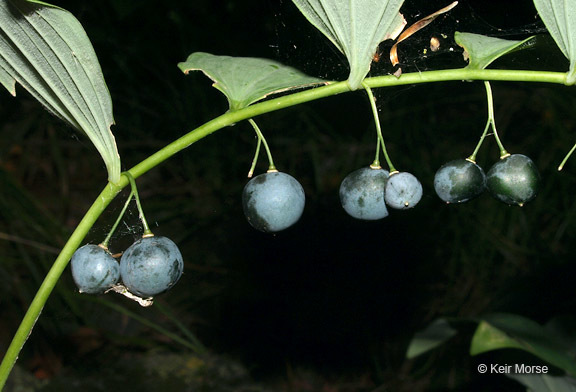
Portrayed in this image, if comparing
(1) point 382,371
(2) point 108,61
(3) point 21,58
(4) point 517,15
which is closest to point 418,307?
(1) point 382,371

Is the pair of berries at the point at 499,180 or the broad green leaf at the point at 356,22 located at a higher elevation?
the broad green leaf at the point at 356,22

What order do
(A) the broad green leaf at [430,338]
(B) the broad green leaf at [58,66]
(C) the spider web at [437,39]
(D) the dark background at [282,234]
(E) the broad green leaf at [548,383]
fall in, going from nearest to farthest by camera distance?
1. (B) the broad green leaf at [58,66]
2. (C) the spider web at [437,39]
3. (E) the broad green leaf at [548,383]
4. (A) the broad green leaf at [430,338]
5. (D) the dark background at [282,234]

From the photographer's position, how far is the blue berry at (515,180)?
0.87 meters

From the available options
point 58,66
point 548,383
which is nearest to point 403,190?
→ point 58,66

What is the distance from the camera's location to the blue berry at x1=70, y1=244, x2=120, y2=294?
81 cm

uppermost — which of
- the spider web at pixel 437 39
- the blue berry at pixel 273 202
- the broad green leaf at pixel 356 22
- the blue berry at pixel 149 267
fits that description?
the spider web at pixel 437 39

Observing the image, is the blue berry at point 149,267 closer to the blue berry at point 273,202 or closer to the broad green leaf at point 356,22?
the blue berry at point 273,202

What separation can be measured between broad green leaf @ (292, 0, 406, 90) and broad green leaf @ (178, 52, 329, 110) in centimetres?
9

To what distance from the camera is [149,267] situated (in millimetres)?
817

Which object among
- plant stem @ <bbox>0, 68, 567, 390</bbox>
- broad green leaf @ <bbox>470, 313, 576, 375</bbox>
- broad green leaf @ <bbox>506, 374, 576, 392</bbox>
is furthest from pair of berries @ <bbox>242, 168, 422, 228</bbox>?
broad green leaf @ <bbox>506, 374, 576, 392</bbox>

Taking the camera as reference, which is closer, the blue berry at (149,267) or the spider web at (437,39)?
the blue berry at (149,267)

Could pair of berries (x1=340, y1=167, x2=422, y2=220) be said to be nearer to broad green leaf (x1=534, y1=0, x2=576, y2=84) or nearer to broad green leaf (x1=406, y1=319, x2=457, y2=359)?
broad green leaf (x1=534, y1=0, x2=576, y2=84)

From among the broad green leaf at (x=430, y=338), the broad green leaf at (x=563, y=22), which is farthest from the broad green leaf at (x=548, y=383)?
the broad green leaf at (x=563, y=22)

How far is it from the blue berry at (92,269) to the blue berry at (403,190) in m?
0.47
